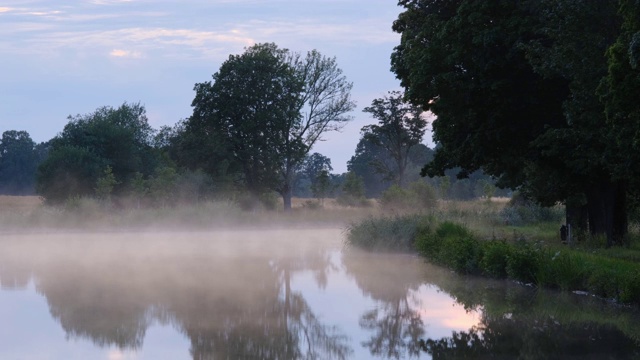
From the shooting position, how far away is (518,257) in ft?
76.1

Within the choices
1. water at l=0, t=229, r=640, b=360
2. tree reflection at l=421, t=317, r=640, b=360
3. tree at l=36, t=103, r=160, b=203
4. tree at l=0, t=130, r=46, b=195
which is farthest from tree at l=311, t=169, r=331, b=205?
tree at l=0, t=130, r=46, b=195

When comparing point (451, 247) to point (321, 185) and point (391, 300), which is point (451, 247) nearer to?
point (391, 300)

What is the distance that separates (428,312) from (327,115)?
196ft

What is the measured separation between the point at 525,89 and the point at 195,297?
13891 millimetres

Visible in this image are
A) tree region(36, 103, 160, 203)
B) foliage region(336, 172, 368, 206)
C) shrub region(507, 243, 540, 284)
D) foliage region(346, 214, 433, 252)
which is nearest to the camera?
shrub region(507, 243, 540, 284)

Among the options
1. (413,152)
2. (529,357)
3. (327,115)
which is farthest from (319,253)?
(413,152)

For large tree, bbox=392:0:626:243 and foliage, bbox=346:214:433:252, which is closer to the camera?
large tree, bbox=392:0:626:243

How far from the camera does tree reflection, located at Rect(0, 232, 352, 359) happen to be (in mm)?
14594

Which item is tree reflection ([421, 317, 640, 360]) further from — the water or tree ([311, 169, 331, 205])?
tree ([311, 169, 331, 205])

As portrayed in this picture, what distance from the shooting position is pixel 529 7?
2720 cm

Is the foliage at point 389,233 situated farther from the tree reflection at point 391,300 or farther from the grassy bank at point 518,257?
the tree reflection at point 391,300

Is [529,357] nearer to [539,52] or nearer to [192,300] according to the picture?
[192,300]

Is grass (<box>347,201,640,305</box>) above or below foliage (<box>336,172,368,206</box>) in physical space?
below

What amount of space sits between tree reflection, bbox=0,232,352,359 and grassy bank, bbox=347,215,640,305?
3.21m
